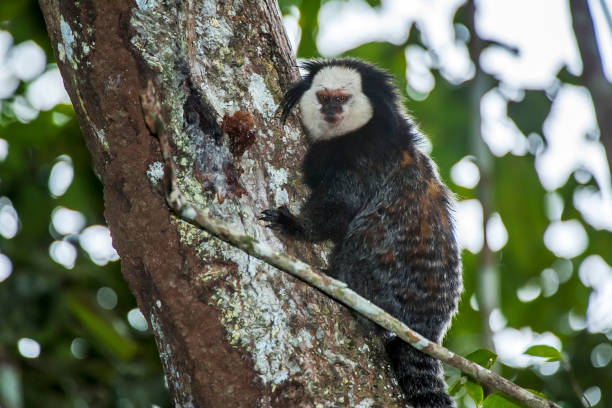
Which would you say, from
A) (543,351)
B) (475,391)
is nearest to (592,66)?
(543,351)

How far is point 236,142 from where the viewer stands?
203cm

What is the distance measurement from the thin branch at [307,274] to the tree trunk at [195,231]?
0.46 feet

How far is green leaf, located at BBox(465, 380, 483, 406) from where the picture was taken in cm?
204

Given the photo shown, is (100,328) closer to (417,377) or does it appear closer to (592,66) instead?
(417,377)

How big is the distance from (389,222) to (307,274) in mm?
977

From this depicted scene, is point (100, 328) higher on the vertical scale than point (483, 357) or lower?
lower

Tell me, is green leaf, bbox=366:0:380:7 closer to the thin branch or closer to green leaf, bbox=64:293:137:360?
green leaf, bbox=64:293:137:360

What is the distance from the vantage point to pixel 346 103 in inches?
122

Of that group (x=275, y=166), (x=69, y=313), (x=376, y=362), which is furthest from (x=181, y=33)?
(x=69, y=313)

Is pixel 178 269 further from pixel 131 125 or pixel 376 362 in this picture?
pixel 376 362

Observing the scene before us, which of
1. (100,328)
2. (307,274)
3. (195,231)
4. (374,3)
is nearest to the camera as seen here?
(307,274)

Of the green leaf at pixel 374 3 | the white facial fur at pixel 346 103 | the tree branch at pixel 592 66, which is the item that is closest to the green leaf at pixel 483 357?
the tree branch at pixel 592 66

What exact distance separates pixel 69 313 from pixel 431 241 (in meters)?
2.44

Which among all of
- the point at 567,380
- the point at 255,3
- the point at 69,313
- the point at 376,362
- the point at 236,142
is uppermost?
the point at 255,3
